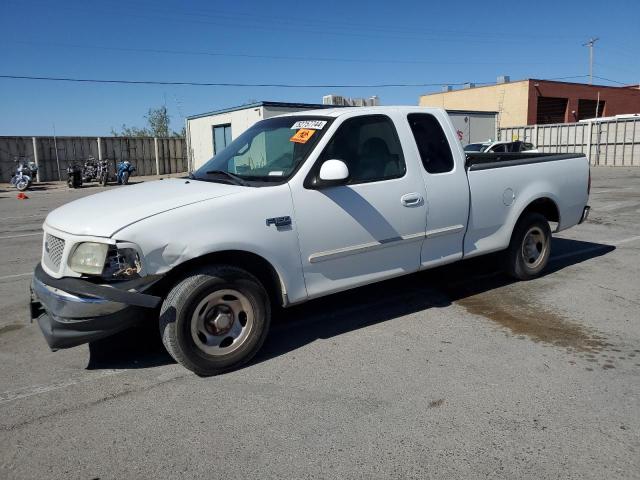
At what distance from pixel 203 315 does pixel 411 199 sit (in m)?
2.02

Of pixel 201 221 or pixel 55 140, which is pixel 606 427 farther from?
pixel 55 140

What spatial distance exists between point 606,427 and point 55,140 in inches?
1196

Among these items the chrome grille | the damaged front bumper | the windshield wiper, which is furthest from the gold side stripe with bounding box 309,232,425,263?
the chrome grille

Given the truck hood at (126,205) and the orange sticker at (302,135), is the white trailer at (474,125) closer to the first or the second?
the orange sticker at (302,135)

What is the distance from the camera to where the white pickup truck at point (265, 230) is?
11.5 feet

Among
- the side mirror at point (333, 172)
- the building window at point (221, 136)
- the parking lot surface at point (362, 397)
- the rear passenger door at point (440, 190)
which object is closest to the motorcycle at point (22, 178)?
the building window at point (221, 136)

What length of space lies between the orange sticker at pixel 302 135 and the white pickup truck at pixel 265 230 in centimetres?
1

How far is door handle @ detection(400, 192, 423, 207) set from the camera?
4613 millimetres

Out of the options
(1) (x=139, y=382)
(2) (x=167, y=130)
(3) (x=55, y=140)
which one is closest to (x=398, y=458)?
(1) (x=139, y=382)

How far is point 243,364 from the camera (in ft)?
13.1

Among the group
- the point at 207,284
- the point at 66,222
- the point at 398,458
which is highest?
the point at 66,222

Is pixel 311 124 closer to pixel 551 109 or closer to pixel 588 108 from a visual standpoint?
pixel 551 109

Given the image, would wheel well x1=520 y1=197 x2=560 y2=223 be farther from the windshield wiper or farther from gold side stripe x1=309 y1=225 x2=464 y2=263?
the windshield wiper

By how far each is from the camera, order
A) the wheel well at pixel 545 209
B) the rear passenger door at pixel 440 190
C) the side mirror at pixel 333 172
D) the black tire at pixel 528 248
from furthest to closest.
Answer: the wheel well at pixel 545 209 → the black tire at pixel 528 248 → the rear passenger door at pixel 440 190 → the side mirror at pixel 333 172
